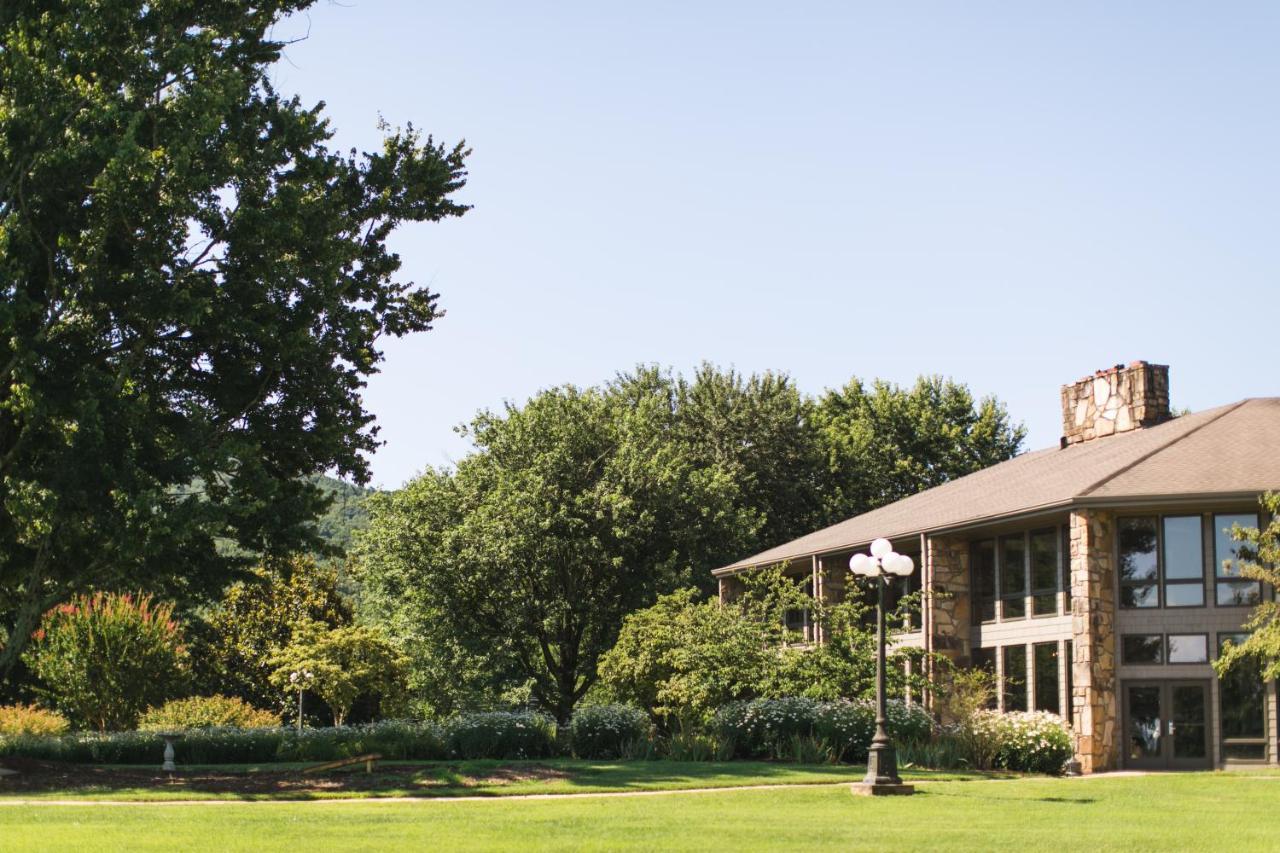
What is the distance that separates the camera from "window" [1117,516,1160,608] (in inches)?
1153

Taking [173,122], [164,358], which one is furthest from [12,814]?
[173,122]

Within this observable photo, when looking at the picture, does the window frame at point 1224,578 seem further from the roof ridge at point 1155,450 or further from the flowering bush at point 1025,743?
the flowering bush at point 1025,743

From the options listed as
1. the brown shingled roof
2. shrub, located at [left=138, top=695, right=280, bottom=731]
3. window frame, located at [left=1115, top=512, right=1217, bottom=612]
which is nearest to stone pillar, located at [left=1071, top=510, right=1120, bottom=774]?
window frame, located at [left=1115, top=512, right=1217, bottom=612]

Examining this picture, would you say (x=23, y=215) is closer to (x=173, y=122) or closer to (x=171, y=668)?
(x=173, y=122)

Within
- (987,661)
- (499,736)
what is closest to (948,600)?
(987,661)

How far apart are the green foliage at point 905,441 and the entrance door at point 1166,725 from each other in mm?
23056

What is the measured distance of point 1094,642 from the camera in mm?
28828

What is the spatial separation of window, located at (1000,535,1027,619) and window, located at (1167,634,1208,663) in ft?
11.9

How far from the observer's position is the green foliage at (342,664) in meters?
40.1

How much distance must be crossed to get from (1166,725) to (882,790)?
1154 cm

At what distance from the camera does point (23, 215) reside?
21.2 meters

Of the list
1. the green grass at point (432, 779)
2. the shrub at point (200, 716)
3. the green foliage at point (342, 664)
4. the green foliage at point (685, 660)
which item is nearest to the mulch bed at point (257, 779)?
the green grass at point (432, 779)

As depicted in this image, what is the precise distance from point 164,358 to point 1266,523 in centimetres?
2071

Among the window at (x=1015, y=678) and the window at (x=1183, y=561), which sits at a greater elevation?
the window at (x=1183, y=561)
